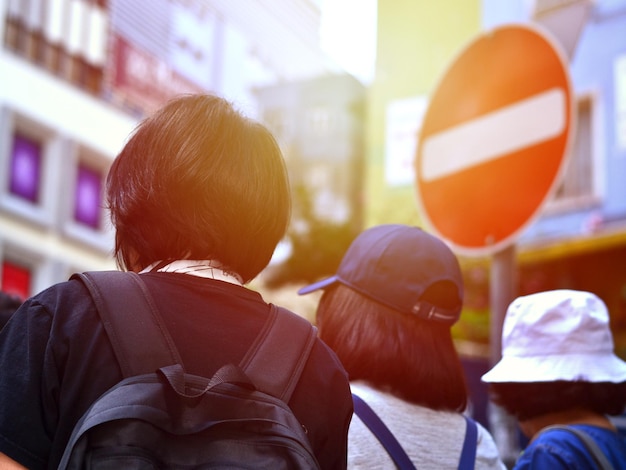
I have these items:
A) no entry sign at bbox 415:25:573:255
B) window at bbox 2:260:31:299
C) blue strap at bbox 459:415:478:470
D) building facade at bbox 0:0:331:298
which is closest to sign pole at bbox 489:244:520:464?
no entry sign at bbox 415:25:573:255

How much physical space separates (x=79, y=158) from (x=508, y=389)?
17880mm

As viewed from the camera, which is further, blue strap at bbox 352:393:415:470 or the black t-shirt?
blue strap at bbox 352:393:415:470

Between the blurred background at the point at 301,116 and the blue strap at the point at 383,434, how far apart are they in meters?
0.73

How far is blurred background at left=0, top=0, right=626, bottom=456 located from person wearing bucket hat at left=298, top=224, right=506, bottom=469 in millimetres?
538

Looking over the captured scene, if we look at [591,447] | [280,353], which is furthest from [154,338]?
[591,447]

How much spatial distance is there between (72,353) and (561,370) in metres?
1.62

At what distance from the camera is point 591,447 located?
92.0 inches

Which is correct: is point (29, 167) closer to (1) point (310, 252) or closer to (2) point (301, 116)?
(1) point (310, 252)

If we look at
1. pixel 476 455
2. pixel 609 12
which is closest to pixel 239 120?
pixel 476 455

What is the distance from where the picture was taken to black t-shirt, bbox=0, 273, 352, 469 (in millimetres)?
1362

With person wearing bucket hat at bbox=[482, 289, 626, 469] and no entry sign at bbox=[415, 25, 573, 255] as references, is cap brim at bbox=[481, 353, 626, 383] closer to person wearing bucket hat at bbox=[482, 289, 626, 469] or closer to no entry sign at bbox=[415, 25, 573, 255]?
person wearing bucket hat at bbox=[482, 289, 626, 469]

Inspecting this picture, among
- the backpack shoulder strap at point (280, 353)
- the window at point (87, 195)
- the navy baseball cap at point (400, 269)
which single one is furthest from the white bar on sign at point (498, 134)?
the window at point (87, 195)

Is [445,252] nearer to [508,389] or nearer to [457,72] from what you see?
[508,389]

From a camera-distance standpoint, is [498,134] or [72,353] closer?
[72,353]
